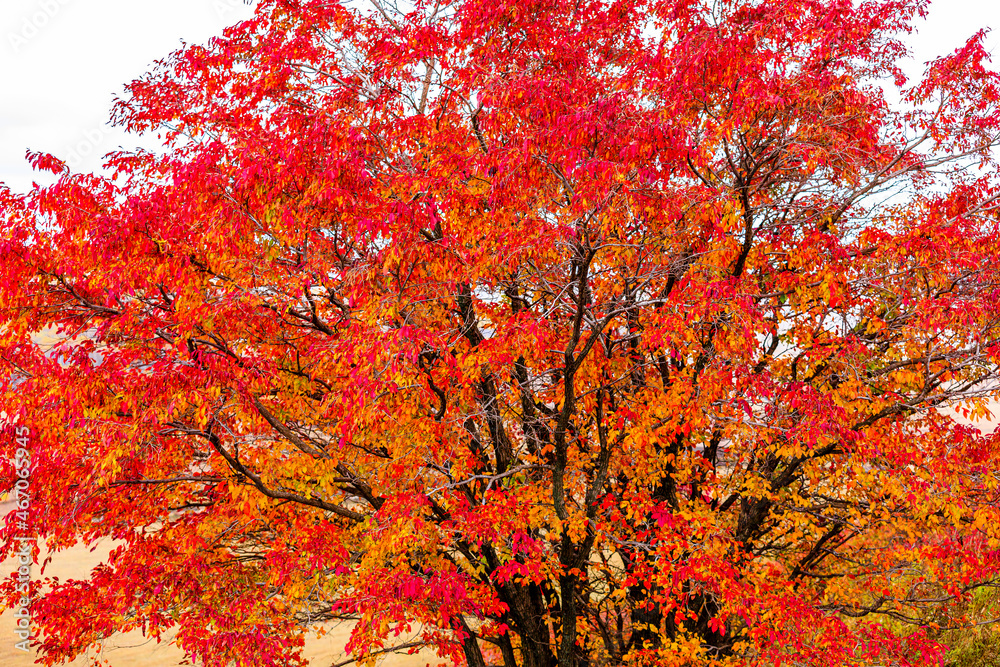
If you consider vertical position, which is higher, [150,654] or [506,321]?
[506,321]

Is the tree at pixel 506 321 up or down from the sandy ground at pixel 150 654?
up

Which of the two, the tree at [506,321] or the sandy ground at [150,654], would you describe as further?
the sandy ground at [150,654]

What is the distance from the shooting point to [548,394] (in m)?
8.78

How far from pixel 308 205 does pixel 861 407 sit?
733 cm

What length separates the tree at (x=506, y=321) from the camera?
21.6ft

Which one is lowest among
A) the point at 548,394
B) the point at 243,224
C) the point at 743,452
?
the point at 743,452

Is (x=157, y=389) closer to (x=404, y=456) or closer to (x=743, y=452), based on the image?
(x=404, y=456)

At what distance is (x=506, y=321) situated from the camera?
7.63 meters

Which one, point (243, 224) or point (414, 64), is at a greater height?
point (414, 64)

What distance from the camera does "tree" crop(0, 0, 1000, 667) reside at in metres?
6.59

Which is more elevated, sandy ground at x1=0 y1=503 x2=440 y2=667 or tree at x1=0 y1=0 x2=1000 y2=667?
tree at x1=0 y1=0 x2=1000 y2=667

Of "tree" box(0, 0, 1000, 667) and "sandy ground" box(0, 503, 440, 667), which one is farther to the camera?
"sandy ground" box(0, 503, 440, 667)

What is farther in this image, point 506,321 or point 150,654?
point 150,654

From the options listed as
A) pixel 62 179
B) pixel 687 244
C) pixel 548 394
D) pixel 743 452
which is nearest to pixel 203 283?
pixel 62 179
